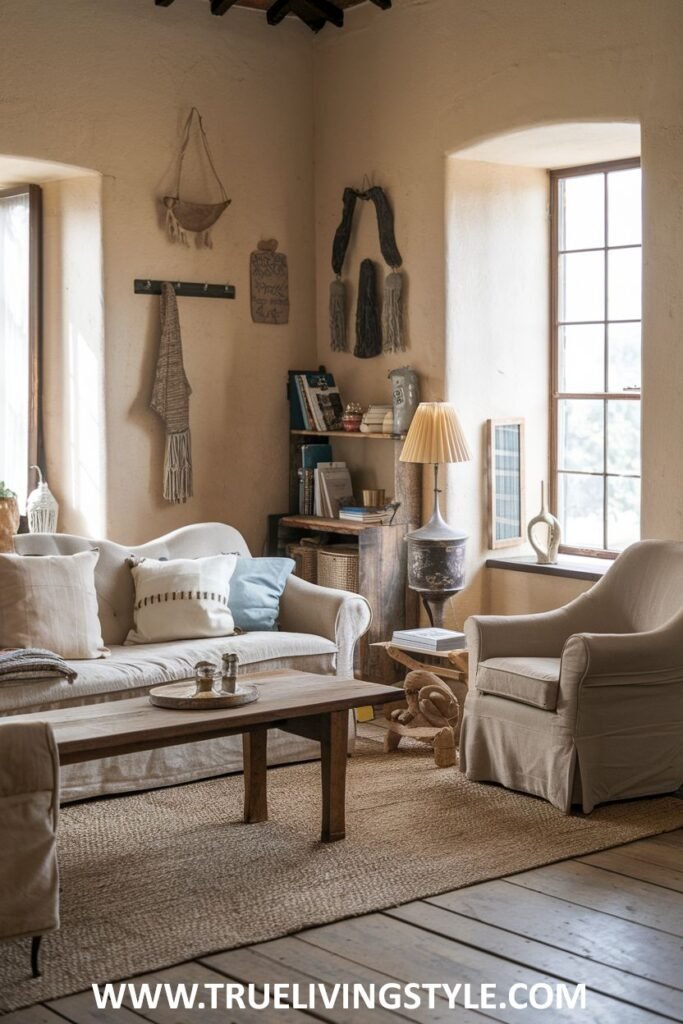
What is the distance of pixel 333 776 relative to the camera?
4.37 m

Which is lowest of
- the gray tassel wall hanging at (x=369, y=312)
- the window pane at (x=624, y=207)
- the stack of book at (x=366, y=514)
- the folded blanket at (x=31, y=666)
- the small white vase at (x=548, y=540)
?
the folded blanket at (x=31, y=666)

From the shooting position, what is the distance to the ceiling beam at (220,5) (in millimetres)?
6500

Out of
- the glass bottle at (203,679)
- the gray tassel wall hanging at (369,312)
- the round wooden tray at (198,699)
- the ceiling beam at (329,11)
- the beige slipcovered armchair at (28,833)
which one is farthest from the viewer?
the gray tassel wall hanging at (369,312)

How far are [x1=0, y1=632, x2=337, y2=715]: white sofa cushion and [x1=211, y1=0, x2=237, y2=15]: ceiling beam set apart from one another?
10.2ft

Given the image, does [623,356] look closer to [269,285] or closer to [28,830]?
[269,285]

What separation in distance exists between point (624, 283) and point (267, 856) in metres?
3.50

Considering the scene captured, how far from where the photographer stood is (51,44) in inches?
241

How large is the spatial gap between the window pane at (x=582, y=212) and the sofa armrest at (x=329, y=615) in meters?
2.24

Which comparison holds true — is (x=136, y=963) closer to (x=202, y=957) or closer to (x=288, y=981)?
(x=202, y=957)

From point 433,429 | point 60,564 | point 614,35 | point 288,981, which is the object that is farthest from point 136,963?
point 614,35

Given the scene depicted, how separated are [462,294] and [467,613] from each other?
1.55 m

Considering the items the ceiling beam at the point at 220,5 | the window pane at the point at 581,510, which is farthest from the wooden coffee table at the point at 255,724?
the ceiling beam at the point at 220,5

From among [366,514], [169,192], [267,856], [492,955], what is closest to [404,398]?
[366,514]

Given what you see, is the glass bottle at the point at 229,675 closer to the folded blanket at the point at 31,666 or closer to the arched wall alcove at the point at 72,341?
the folded blanket at the point at 31,666
